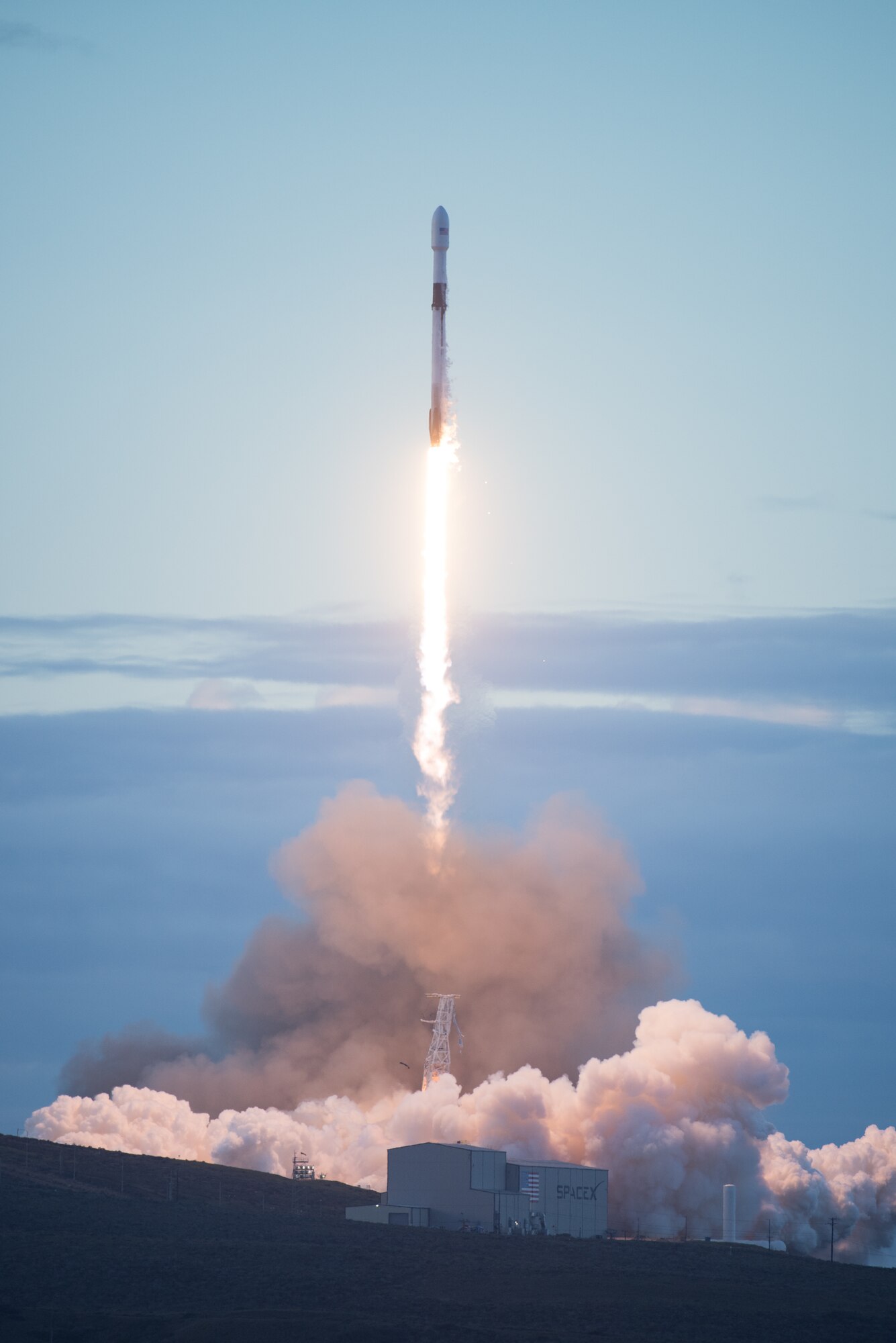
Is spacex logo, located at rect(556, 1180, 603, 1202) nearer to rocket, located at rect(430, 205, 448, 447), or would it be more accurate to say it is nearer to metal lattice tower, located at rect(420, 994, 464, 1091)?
metal lattice tower, located at rect(420, 994, 464, 1091)

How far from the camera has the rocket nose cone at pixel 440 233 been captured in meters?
97.9

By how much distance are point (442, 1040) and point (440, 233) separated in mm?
36887

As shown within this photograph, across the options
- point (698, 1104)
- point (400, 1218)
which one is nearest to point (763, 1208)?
point (698, 1104)

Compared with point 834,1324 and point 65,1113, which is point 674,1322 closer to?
point 834,1324

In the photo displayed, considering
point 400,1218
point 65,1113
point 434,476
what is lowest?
point 400,1218

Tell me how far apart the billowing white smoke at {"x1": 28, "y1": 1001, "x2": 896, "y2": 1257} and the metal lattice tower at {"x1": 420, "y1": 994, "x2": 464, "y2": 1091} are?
9.07 feet

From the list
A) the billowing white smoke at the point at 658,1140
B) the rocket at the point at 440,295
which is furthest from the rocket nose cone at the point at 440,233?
the billowing white smoke at the point at 658,1140

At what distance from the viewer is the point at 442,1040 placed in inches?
4424

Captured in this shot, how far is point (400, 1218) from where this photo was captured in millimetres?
95750

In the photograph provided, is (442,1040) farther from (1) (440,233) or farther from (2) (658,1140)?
(1) (440,233)

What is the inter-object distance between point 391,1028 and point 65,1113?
15.7 metres

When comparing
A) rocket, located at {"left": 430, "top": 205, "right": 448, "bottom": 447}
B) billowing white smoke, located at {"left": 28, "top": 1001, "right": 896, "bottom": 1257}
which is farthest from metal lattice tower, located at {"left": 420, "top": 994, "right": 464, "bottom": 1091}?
rocket, located at {"left": 430, "top": 205, "right": 448, "bottom": 447}

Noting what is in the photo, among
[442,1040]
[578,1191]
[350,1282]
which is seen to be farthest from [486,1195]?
[442,1040]

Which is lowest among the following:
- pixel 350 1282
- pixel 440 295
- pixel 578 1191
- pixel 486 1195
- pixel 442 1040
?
pixel 350 1282
